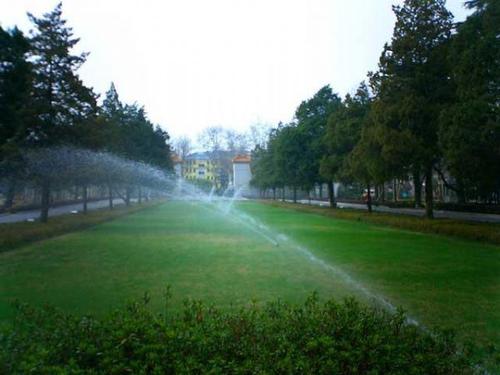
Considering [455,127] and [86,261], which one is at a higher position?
[455,127]

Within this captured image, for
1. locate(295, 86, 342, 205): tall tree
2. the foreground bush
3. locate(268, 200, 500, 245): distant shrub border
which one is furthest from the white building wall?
the foreground bush

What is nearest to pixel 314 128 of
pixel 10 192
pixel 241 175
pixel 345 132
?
pixel 345 132

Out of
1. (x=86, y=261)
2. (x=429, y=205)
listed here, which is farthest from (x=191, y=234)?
(x=429, y=205)

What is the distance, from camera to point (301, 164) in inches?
1615

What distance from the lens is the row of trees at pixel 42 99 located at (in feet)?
57.5

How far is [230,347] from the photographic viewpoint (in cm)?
364

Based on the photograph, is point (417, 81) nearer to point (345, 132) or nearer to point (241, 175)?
point (345, 132)

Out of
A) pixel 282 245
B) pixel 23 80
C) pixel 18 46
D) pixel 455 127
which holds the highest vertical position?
pixel 18 46

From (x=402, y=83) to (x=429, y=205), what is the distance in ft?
19.5

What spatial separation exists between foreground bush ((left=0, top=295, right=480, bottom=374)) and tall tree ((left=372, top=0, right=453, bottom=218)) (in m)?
18.2

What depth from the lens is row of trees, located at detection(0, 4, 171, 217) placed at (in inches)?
690

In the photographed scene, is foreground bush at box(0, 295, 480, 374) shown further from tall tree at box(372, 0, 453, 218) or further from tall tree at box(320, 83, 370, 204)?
tall tree at box(320, 83, 370, 204)

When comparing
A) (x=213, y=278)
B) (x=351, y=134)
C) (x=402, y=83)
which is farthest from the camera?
(x=351, y=134)

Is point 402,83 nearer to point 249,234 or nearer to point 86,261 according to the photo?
point 249,234
